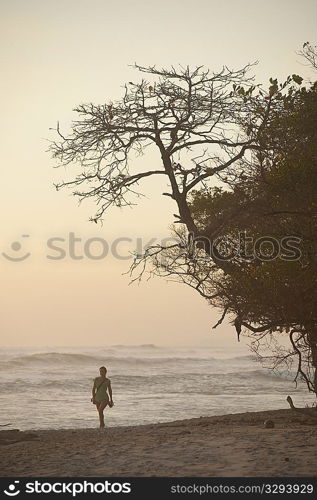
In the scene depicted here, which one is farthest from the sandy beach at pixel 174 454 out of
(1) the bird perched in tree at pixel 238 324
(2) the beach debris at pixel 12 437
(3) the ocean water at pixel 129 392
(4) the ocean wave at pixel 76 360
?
(4) the ocean wave at pixel 76 360

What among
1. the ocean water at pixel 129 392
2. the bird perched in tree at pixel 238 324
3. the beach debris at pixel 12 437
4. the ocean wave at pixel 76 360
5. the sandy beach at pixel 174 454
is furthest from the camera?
the ocean wave at pixel 76 360

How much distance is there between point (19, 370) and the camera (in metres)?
56.4

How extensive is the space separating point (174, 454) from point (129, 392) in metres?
30.1

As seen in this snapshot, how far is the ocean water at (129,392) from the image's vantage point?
25.0 metres

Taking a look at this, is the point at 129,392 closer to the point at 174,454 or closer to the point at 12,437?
the point at 12,437

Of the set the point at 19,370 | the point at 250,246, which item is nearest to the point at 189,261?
the point at 250,246

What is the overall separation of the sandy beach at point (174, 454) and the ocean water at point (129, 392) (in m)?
9.71

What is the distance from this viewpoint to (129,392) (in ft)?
128

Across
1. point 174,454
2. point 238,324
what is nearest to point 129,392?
point 238,324

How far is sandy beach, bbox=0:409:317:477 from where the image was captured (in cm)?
855

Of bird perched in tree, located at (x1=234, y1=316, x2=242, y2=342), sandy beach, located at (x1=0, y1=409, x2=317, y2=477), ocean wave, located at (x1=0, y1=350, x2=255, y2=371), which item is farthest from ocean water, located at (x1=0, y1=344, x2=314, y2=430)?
sandy beach, located at (x1=0, y1=409, x2=317, y2=477)

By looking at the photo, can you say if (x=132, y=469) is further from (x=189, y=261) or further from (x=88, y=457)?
(x=189, y=261)

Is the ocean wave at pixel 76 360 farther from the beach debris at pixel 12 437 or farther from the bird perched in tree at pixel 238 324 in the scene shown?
the bird perched in tree at pixel 238 324
